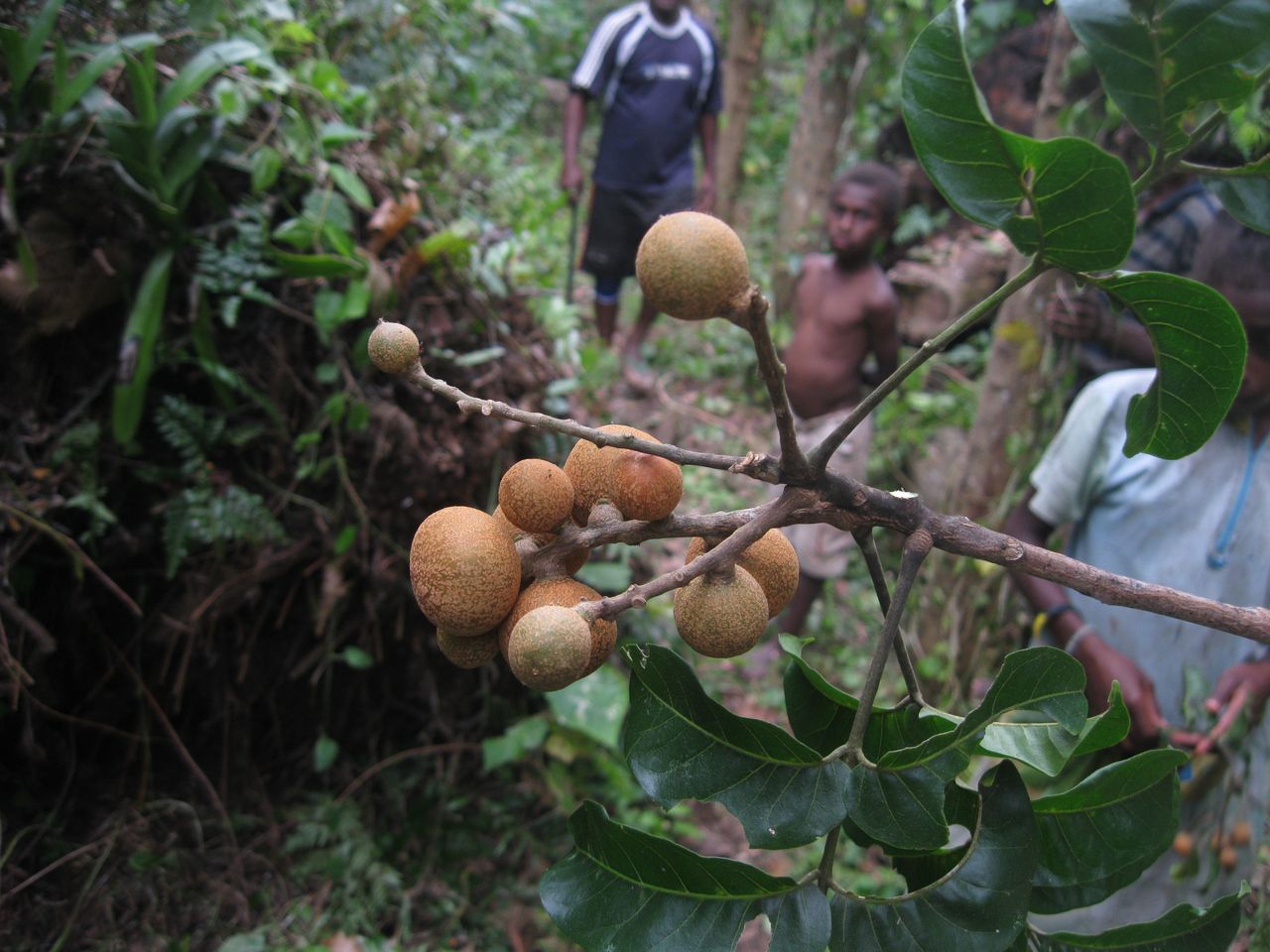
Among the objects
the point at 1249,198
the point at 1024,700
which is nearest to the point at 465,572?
the point at 1024,700

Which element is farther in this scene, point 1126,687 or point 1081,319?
point 1081,319

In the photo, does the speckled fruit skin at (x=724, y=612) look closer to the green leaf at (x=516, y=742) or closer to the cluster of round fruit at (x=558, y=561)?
the cluster of round fruit at (x=558, y=561)

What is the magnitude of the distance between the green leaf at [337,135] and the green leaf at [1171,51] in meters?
1.71

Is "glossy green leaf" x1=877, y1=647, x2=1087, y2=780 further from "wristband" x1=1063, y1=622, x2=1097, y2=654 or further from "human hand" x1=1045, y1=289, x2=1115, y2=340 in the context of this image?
"human hand" x1=1045, y1=289, x2=1115, y2=340

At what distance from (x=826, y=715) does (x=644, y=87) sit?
4.04 m

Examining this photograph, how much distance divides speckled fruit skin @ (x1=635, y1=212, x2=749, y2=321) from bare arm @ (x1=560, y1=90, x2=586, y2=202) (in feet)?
12.6

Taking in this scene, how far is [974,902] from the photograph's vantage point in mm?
696

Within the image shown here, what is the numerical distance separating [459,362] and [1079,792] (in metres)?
1.64

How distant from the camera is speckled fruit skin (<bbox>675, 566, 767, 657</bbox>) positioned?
0.69 m

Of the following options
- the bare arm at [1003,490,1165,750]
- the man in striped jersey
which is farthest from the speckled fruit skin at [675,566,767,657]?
the man in striped jersey

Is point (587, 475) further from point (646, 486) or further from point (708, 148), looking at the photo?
point (708, 148)

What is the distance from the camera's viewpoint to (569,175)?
4.29m

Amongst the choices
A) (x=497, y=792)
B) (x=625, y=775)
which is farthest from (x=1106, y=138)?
(x=497, y=792)

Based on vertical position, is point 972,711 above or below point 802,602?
above
